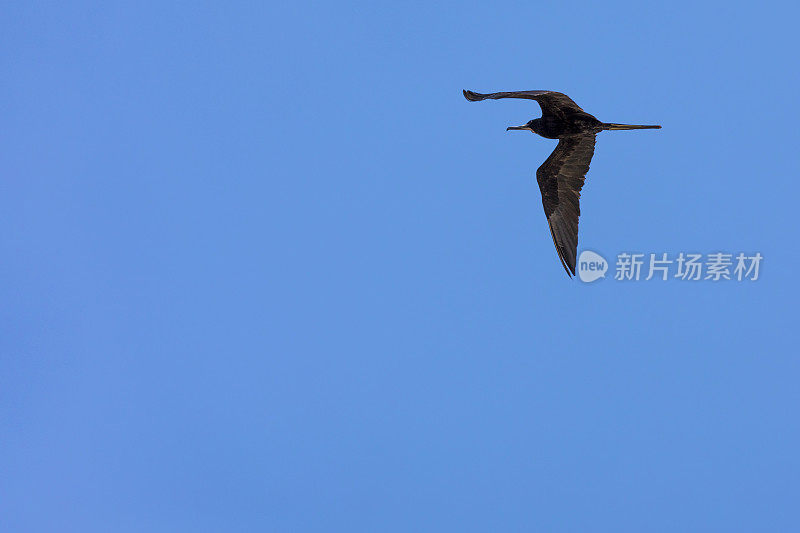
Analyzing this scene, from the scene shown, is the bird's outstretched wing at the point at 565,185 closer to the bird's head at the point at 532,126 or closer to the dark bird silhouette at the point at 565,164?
the dark bird silhouette at the point at 565,164

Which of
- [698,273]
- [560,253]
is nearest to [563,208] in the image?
[560,253]

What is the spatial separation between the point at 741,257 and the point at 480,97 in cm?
Result: 823

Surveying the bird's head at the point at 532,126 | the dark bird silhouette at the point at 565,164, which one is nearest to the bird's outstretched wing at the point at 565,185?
the dark bird silhouette at the point at 565,164

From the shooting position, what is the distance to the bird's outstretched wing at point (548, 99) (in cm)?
1644

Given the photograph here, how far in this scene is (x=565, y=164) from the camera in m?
19.8

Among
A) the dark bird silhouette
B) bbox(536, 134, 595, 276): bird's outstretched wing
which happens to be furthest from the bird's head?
bbox(536, 134, 595, 276): bird's outstretched wing

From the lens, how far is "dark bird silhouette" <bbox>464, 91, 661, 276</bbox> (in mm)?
18672

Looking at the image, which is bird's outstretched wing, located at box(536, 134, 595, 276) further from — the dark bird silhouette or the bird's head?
the bird's head

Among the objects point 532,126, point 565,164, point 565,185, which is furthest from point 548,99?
point 565,185

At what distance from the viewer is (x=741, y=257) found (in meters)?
21.9

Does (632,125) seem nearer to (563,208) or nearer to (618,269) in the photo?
(563,208)

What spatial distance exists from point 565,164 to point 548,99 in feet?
6.16

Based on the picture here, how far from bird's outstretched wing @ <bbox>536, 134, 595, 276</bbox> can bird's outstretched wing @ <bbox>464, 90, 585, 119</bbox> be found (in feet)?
2.78

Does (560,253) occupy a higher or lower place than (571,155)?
lower
